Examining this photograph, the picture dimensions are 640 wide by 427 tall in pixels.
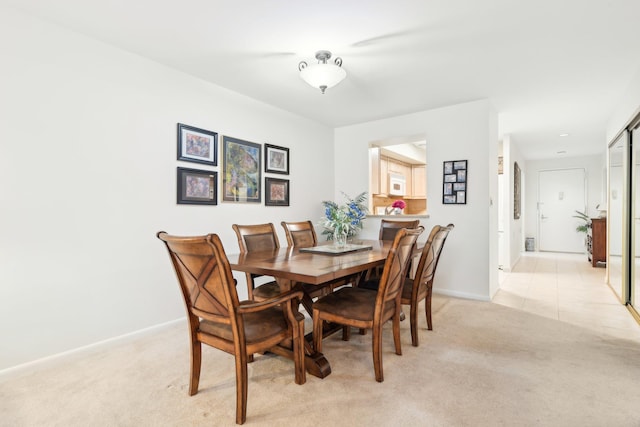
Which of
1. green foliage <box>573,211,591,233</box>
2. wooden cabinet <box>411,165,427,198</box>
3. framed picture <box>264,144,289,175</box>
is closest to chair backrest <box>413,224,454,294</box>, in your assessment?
framed picture <box>264,144,289,175</box>

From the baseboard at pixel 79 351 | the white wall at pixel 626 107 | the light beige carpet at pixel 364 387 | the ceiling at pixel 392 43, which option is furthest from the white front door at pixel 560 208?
the baseboard at pixel 79 351

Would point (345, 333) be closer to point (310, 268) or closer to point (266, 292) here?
point (266, 292)

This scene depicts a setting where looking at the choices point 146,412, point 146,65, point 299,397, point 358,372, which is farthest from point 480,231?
point 146,65

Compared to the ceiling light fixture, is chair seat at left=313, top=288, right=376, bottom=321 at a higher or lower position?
lower

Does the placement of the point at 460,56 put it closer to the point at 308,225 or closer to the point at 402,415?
the point at 308,225

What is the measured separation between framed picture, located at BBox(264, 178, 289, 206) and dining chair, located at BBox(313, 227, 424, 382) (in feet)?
6.42

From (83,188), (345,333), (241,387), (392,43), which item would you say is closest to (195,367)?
(241,387)

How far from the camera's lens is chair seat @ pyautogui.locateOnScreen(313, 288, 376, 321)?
193 centimetres

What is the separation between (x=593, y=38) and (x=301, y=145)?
3.09 meters

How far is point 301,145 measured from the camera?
14.4 ft

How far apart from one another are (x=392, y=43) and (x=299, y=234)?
6.28 feet

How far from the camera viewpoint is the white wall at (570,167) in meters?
7.31

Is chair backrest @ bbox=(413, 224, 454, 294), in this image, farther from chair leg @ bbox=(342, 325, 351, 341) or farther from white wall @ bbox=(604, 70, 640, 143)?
white wall @ bbox=(604, 70, 640, 143)

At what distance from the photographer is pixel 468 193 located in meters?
3.80
